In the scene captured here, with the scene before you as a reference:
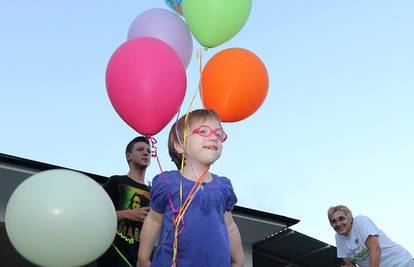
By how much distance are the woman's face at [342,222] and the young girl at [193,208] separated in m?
1.74

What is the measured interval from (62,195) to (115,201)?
3.39 feet

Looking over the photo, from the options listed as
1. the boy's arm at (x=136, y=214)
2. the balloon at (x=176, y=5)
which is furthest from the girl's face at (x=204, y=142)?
the balloon at (x=176, y=5)

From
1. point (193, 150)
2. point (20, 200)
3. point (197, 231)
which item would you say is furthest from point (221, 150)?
point (20, 200)

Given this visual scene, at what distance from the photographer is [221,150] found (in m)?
2.62

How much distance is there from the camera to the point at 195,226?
8.00 ft

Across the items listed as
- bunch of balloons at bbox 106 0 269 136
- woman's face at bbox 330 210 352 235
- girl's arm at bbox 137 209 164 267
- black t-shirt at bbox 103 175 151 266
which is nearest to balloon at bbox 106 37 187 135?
bunch of balloons at bbox 106 0 269 136

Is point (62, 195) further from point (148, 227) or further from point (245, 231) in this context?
point (245, 231)

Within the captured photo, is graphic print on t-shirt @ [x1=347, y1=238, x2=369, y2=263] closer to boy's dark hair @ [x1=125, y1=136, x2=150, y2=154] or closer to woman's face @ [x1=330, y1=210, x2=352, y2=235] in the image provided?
woman's face @ [x1=330, y1=210, x2=352, y2=235]

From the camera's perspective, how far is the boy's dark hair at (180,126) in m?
2.64

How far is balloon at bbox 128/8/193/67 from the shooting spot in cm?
362

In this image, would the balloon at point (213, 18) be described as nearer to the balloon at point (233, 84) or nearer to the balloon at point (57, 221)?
the balloon at point (233, 84)

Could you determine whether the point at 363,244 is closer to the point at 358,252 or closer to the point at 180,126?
A: the point at 358,252

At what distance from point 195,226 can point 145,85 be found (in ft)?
2.75

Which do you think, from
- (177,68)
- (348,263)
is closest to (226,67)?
(177,68)
